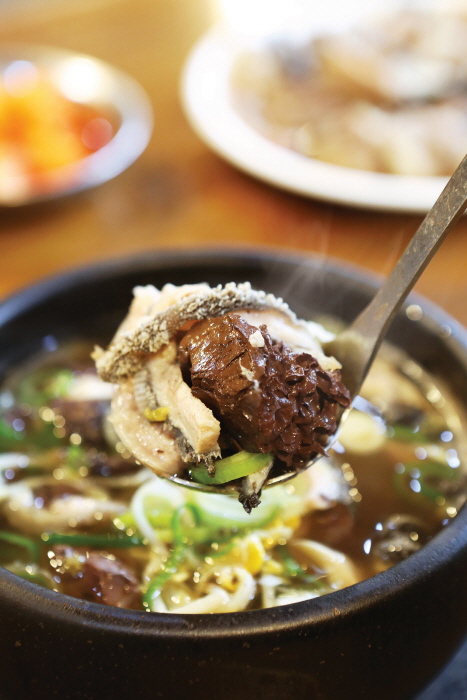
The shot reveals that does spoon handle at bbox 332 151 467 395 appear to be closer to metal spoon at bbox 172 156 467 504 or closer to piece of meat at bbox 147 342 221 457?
metal spoon at bbox 172 156 467 504

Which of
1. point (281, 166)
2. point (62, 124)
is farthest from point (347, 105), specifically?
point (62, 124)

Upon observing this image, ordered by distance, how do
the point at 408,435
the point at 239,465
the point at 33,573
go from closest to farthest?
the point at 239,465
the point at 33,573
the point at 408,435

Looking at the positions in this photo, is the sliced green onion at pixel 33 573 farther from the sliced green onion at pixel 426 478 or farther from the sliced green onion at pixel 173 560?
the sliced green onion at pixel 426 478

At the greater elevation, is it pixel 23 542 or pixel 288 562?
pixel 288 562

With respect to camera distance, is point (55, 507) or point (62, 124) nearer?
point (55, 507)

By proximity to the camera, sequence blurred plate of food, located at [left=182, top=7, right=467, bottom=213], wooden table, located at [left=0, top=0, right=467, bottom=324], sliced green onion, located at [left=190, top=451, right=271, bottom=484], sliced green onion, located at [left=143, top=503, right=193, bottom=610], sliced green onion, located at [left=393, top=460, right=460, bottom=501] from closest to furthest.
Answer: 1. sliced green onion, located at [left=190, top=451, right=271, bottom=484]
2. sliced green onion, located at [left=143, top=503, right=193, bottom=610]
3. sliced green onion, located at [left=393, top=460, right=460, bottom=501]
4. wooden table, located at [left=0, top=0, right=467, bottom=324]
5. blurred plate of food, located at [left=182, top=7, right=467, bottom=213]

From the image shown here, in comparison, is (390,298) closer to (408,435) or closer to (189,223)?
(408,435)

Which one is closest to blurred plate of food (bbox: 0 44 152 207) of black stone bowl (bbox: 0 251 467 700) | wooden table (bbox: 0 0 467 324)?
wooden table (bbox: 0 0 467 324)
